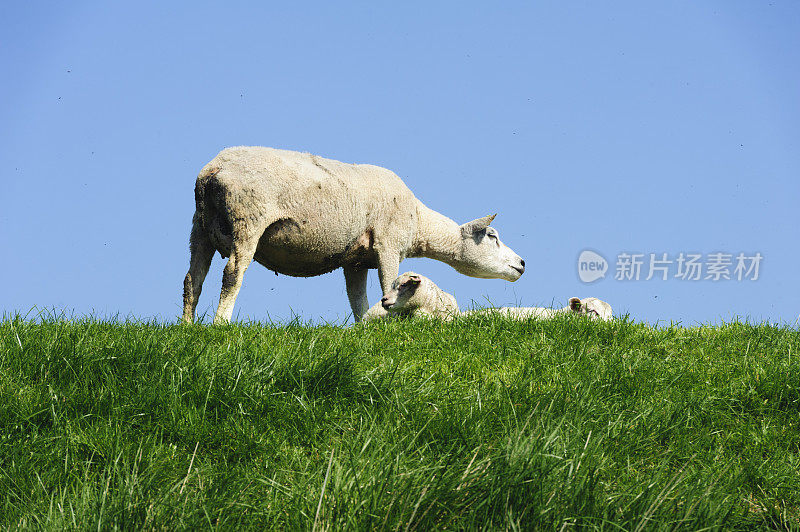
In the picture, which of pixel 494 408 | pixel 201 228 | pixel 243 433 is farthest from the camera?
pixel 201 228

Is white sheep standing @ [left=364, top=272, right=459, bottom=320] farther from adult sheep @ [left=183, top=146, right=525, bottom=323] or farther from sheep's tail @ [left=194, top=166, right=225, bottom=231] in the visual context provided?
sheep's tail @ [left=194, top=166, right=225, bottom=231]

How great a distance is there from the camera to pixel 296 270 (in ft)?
29.0

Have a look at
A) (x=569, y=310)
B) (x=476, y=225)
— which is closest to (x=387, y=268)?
(x=476, y=225)

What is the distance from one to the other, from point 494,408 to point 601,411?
0.61 meters

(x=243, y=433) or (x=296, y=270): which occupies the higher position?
(x=296, y=270)

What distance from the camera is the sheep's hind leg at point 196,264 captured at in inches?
326

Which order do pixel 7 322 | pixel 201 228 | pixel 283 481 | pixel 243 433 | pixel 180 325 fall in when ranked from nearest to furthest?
pixel 283 481 < pixel 243 433 < pixel 7 322 < pixel 180 325 < pixel 201 228

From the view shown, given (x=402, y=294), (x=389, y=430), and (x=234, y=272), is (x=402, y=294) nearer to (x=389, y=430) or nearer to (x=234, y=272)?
(x=234, y=272)

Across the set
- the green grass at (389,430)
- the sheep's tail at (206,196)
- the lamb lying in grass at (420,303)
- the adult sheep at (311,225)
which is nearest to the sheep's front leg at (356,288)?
the adult sheep at (311,225)

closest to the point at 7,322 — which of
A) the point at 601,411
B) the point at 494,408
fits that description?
the point at 494,408

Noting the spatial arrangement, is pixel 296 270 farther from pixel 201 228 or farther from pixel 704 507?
pixel 704 507

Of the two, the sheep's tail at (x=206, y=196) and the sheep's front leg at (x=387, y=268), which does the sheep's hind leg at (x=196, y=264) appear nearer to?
the sheep's tail at (x=206, y=196)

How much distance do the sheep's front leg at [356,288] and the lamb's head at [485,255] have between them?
3.96 ft

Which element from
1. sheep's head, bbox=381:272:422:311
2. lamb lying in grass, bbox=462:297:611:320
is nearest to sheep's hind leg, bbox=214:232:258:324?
sheep's head, bbox=381:272:422:311
